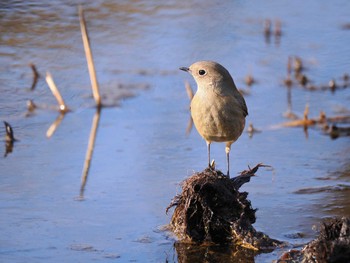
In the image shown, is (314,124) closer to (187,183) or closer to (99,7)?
(187,183)

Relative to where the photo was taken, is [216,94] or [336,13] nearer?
[216,94]

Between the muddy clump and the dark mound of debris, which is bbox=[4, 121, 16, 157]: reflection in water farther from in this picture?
the dark mound of debris

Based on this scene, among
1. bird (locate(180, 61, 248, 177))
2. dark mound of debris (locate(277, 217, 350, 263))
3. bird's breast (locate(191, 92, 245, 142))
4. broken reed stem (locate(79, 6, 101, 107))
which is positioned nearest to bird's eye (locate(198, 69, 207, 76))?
bird (locate(180, 61, 248, 177))

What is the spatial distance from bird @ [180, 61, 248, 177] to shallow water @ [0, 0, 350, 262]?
677 mm

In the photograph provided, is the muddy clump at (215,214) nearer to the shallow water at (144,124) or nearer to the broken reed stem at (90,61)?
the shallow water at (144,124)

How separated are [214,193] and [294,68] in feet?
14.4

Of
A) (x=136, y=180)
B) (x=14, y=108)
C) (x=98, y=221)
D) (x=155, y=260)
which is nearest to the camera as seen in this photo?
(x=155, y=260)

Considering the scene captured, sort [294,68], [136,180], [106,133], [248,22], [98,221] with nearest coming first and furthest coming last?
[98,221] < [136,180] < [106,133] < [294,68] < [248,22]

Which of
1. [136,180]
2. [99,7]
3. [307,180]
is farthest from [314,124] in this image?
[99,7]

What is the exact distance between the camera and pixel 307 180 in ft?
26.5

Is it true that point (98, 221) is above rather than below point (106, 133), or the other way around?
below

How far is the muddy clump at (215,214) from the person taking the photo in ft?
22.2

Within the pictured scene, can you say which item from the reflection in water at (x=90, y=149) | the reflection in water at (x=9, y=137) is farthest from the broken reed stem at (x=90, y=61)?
the reflection in water at (x=9, y=137)

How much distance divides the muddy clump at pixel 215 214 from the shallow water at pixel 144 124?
0.20m
